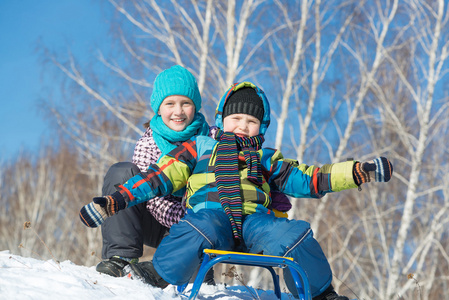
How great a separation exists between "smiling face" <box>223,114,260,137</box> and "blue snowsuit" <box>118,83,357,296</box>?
94mm

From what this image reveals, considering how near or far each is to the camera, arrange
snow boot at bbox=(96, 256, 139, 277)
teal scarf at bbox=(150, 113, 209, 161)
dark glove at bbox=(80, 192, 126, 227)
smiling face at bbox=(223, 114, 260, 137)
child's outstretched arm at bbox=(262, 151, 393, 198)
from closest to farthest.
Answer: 1. dark glove at bbox=(80, 192, 126, 227)
2. child's outstretched arm at bbox=(262, 151, 393, 198)
3. snow boot at bbox=(96, 256, 139, 277)
4. smiling face at bbox=(223, 114, 260, 137)
5. teal scarf at bbox=(150, 113, 209, 161)

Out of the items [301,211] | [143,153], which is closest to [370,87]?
[301,211]

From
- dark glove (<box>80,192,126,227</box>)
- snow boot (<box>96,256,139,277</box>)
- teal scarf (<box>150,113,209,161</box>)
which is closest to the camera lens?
dark glove (<box>80,192,126,227</box>)

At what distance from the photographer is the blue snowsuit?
200cm

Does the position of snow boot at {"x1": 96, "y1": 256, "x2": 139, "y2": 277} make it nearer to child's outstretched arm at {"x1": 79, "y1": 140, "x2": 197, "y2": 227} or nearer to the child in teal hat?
the child in teal hat

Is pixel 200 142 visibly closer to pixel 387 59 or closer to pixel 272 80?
pixel 272 80

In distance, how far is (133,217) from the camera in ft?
8.71

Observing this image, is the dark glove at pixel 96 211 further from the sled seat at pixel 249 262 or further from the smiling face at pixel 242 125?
the smiling face at pixel 242 125

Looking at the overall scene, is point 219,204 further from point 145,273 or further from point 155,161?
point 155,161

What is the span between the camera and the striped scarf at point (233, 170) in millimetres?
2123

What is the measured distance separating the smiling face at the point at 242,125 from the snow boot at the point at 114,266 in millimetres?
925

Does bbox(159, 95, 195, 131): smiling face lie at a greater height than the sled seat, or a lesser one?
greater

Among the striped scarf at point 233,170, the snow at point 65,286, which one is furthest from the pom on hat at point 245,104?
the snow at point 65,286

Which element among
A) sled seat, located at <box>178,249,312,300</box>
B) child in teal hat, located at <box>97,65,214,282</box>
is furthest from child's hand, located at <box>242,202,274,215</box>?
child in teal hat, located at <box>97,65,214,282</box>
